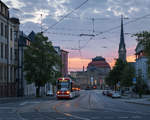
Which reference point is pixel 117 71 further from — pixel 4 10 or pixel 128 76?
pixel 4 10

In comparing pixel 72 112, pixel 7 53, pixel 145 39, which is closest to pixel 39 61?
pixel 7 53

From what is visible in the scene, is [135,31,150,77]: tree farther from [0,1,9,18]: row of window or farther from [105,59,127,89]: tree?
[105,59,127,89]: tree

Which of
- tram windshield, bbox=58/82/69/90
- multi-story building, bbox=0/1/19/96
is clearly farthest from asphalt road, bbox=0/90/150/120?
multi-story building, bbox=0/1/19/96

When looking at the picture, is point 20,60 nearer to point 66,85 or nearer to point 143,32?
point 66,85

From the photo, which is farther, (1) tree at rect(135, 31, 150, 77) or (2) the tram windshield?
(2) the tram windshield

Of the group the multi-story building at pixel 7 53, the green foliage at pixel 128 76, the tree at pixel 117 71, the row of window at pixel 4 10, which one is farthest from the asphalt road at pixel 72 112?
the tree at pixel 117 71

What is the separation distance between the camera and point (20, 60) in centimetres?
7000

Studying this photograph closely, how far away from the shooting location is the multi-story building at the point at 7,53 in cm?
5609

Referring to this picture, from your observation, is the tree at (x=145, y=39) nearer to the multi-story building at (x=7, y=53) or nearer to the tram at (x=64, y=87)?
the tram at (x=64, y=87)

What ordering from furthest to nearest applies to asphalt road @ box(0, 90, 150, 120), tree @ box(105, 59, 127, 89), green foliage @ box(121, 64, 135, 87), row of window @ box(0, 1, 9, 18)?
tree @ box(105, 59, 127, 89)
green foliage @ box(121, 64, 135, 87)
row of window @ box(0, 1, 9, 18)
asphalt road @ box(0, 90, 150, 120)

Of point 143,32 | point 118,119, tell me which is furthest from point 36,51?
point 118,119

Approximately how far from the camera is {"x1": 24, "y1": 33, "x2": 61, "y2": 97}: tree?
6481cm

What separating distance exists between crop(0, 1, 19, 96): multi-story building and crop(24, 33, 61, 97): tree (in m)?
2.69

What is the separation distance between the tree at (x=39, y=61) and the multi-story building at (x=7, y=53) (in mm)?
2690
